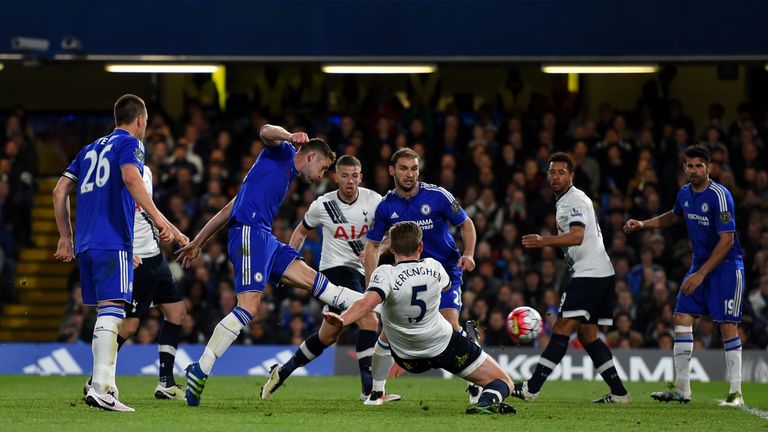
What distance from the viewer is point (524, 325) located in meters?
11.9

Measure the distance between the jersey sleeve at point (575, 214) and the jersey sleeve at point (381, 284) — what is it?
2.71 m

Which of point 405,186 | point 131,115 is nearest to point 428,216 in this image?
point 405,186

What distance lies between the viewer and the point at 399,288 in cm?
960

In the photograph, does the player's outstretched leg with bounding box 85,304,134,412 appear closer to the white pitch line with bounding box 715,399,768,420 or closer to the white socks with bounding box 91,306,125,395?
the white socks with bounding box 91,306,125,395

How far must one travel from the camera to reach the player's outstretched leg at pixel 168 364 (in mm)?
11523

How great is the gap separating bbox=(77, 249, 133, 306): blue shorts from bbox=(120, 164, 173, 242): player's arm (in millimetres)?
481

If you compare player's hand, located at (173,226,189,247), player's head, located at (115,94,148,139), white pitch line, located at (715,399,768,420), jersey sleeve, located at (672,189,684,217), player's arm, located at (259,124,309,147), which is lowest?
white pitch line, located at (715,399,768,420)

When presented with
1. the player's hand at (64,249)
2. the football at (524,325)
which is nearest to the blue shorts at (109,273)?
the player's hand at (64,249)

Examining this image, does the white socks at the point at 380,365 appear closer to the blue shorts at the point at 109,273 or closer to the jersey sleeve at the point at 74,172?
the blue shorts at the point at 109,273

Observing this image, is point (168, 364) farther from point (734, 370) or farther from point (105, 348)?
point (734, 370)

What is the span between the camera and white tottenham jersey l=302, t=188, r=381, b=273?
42.0 feet

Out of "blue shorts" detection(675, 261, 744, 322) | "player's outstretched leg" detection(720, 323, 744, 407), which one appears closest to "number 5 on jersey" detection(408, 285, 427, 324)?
"blue shorts" detection(675, 261, 744, 322)
